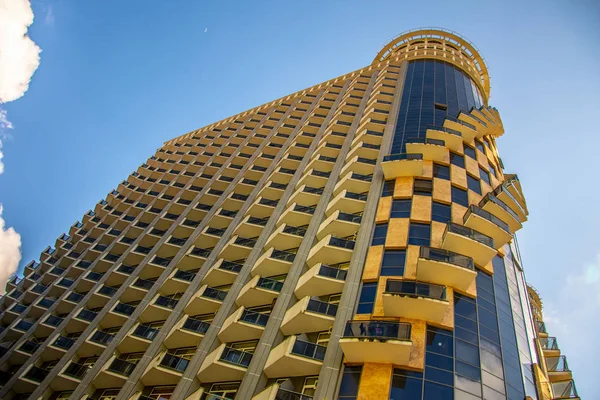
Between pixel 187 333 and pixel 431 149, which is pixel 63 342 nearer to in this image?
pixel 187 333

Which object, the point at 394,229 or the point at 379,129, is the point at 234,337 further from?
the point at 379,129

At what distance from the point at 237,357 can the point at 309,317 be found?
5252 mm

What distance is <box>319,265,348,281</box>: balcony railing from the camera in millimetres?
26106

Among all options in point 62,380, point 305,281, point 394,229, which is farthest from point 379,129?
point 62,380

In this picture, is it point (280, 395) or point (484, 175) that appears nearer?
point (280, 395)

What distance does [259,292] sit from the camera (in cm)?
2875

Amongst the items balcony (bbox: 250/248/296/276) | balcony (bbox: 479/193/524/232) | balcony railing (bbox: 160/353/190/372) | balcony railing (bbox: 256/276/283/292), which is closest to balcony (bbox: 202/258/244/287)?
balcony (bbox: 250/248/296/276)

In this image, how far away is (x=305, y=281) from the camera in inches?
1045

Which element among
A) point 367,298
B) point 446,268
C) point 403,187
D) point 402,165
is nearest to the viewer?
point 446,268

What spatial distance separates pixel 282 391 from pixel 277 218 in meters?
18.3

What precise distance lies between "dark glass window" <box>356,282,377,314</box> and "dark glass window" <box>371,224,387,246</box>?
376 centimetres

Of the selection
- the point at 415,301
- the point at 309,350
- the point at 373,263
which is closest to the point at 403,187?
the point at 373,263

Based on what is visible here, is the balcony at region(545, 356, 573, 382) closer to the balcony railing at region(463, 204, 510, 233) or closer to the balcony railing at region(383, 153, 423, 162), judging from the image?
the balcony railing at region(463, 204, 510, 233)

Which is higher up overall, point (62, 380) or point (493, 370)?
point (493, 370)
